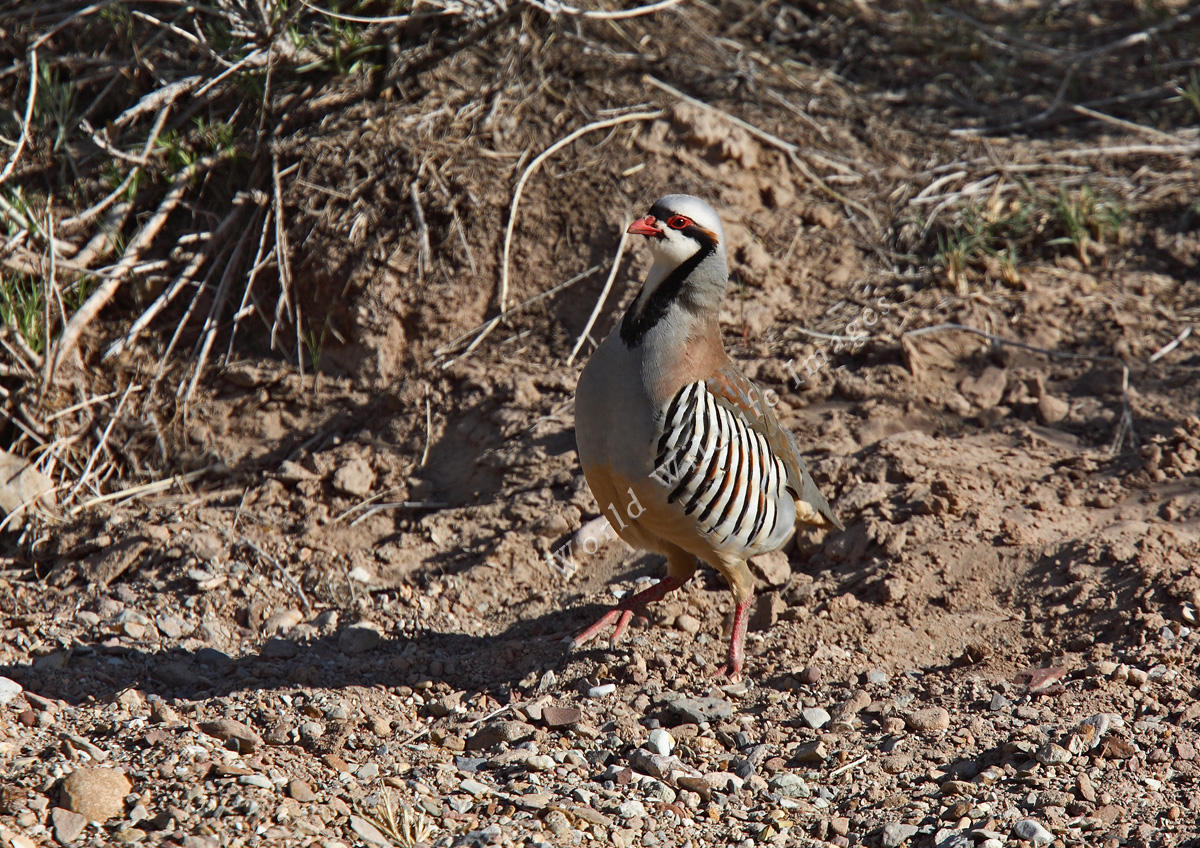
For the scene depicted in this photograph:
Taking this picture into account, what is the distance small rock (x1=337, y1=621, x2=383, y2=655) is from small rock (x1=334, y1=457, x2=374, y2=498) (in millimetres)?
930

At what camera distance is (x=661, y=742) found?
3.74m

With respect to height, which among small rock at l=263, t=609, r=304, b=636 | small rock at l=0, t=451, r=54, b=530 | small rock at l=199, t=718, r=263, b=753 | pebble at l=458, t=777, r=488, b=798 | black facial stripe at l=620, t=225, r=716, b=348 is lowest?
small rock at l=0, t=451, r=54, b=530

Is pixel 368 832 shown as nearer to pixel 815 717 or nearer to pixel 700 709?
pixel 700 709

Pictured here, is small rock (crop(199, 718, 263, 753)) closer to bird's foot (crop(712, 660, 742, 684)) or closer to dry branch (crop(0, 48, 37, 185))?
bird's foot (crop(712, 660, 742, 684))

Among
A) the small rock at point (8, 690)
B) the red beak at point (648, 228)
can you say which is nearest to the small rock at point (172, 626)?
the small rock at point (8, 690)

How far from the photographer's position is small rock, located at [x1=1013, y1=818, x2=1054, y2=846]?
3.15m

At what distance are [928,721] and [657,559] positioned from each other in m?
1.55

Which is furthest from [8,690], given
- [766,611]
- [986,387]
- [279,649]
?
[986,387]

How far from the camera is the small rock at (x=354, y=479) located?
5.41 metres

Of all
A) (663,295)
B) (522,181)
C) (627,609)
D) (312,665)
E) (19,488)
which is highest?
(663,295)

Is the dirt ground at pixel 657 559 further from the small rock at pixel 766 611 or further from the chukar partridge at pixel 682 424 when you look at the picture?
the chukar partridge at pixel 682 424

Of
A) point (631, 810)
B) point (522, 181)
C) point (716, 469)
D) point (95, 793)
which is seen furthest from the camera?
point (522, 181)

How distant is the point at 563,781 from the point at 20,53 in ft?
18.2

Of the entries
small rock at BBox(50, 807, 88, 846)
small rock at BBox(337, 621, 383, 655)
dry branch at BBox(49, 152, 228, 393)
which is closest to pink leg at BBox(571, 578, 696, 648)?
small rock at BBox(337, 621, 383, 655)
